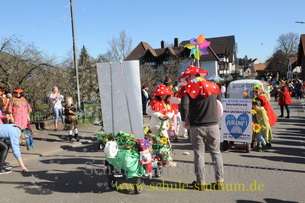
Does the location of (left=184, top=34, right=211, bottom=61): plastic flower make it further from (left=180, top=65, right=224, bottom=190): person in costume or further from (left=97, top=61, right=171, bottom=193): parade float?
(left=97, top=61, right=171, bottom=193): parade float

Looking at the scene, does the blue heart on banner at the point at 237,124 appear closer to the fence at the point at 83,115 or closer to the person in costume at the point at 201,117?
the person in costume at the point at 201,117

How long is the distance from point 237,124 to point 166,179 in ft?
9.41

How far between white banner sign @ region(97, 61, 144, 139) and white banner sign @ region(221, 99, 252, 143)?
10.8 feet

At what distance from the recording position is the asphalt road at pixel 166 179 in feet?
14.0

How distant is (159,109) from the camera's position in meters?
5.96

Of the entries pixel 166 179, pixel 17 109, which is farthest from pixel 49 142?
pixel 166 179

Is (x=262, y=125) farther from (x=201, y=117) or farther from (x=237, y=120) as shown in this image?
(x=201, y=117)

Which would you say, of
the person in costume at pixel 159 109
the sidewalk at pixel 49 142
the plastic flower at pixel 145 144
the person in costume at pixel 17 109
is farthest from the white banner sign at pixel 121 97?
the person in costume at pixel 17 109

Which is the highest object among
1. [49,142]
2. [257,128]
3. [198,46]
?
[198,46]

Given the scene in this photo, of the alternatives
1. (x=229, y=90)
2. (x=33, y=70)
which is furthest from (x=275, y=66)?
(x=33, y=70)

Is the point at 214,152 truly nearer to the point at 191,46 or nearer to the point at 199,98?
the point at 199,98

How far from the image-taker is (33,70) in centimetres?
1130

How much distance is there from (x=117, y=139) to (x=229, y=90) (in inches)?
559

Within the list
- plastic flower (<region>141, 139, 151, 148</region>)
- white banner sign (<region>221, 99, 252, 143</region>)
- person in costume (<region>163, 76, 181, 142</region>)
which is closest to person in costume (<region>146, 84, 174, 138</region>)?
person in costume (<region>163, 76, 181, 142</region>)
